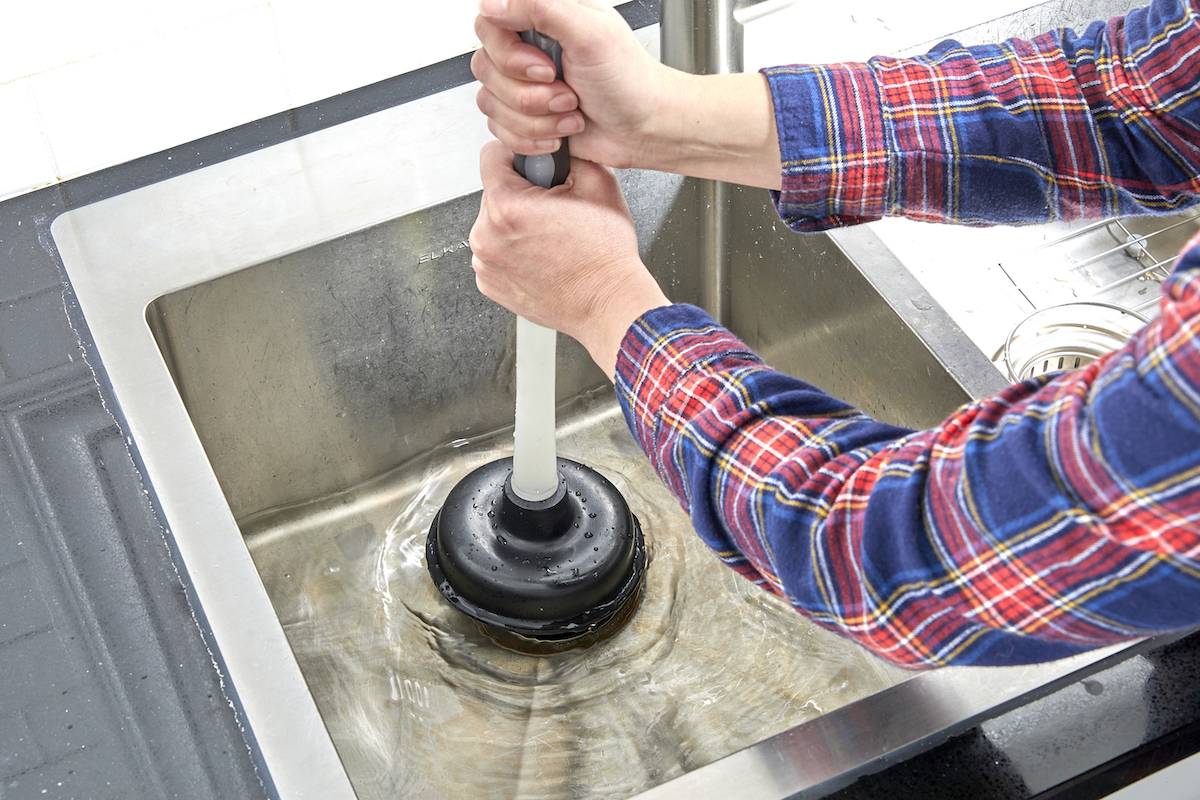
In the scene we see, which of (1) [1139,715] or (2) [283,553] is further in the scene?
(2) [283,553]

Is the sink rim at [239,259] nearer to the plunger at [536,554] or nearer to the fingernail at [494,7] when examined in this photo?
the plunger at [536,554]

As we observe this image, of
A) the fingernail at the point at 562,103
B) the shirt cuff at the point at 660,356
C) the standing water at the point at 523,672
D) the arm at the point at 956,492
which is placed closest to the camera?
the arm at the point at 956,492

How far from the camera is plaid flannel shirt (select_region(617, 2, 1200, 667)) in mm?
432

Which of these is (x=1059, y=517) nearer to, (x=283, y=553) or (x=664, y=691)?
(x=664, y=691)

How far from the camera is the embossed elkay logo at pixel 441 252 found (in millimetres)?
1046

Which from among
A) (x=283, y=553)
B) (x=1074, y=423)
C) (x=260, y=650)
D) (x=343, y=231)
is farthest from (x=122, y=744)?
(x=1074, y=423)

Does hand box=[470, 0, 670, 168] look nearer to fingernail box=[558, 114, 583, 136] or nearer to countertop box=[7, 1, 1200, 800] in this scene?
fingernail box=[558, 114, 583, 136]

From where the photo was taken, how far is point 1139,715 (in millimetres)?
740

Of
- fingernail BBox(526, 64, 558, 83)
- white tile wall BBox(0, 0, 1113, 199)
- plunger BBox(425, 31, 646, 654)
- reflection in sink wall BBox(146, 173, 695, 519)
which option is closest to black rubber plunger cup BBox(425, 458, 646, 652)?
plunger BBox(425, 31, 646, 654)

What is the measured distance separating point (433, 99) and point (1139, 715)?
82cm

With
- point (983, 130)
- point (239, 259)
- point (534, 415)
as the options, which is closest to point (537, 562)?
point (534, 415)

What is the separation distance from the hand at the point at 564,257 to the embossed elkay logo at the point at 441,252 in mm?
269

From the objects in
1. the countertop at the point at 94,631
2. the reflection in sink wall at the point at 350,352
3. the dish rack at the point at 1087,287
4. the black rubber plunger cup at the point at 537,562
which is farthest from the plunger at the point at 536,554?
the dish rack at the point at 1087,287

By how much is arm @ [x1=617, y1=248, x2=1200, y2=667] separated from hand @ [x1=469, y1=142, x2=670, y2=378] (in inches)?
2.1
